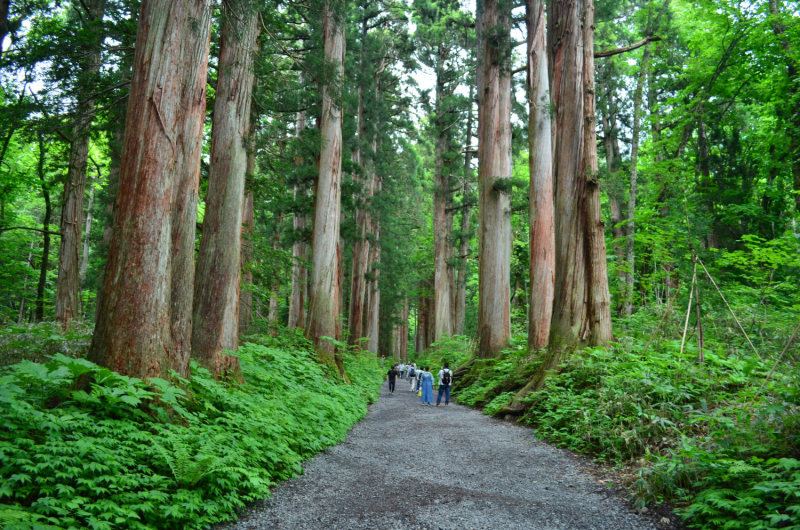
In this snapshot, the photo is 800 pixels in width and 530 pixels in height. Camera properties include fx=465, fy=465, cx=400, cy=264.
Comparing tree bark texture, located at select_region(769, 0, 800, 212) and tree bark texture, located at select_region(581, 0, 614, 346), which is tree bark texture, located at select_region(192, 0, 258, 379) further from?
tree bark texture, located at select_region(769, 0, 800, 212)

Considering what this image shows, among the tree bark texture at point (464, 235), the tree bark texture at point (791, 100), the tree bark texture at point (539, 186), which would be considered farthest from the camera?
the tree bark texture at point (464, 235)

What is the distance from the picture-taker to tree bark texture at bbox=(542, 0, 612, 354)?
27.8ft

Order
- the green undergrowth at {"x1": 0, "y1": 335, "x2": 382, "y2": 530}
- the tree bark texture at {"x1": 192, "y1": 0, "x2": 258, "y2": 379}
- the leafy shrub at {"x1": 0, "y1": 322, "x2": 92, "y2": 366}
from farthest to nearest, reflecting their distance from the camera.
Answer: the tree bark texture at {"x1": 192, "y1": 0, "x2": 258, "y2": 379} < the leafy shrub at {"x1": 0, "y1": 322, "x2": 92, "y2": 366} < the green undergrowth at {"x1": 0, "y1": 335, "x2": 382, "y2": 530}

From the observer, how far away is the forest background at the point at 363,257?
387 centimetres

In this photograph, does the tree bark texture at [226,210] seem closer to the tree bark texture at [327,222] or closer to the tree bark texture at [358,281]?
the tree bark texture at [327,222]

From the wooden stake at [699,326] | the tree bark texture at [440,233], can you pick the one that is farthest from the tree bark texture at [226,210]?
the tree bark texture at [440,233]

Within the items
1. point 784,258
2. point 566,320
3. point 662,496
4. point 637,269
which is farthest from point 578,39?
point 637,269

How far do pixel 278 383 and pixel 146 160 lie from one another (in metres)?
4.30

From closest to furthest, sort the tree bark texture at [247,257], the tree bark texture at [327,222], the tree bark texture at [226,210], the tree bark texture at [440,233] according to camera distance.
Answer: the tree bark texture at [226,210]
the tree bark texture at [247,257]
the tree bark texture at [327,222]
the tree bark texture at [440,233]

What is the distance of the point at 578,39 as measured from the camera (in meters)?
9.14

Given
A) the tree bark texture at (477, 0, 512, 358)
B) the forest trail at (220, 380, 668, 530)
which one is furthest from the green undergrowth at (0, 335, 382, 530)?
the tree bark texture at (477, 0, 512, 358)

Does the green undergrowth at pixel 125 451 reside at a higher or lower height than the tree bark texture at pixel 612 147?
lower

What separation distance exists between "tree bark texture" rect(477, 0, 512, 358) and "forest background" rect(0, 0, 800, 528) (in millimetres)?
64

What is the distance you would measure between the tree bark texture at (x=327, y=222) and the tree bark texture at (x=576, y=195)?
580 cm
